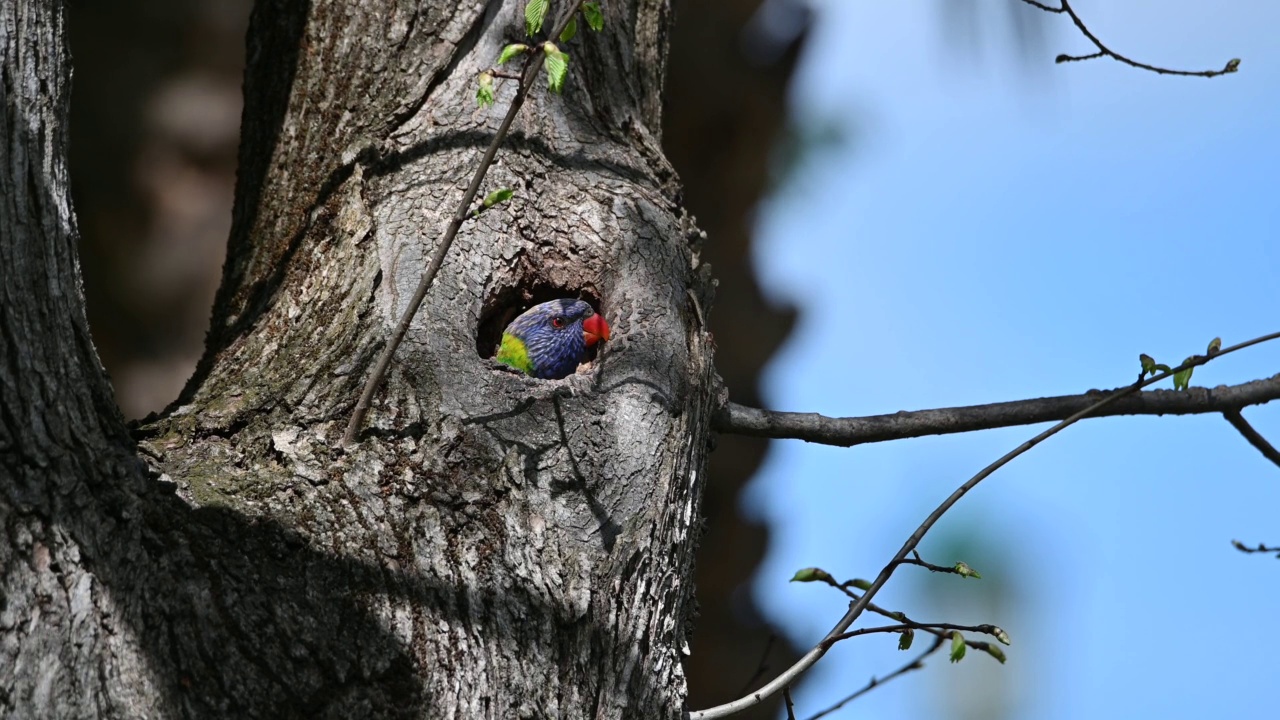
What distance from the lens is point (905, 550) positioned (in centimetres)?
201

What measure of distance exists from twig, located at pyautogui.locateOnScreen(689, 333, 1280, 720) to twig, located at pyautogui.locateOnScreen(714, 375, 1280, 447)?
11 centimetres

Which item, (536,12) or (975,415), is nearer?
(536,12)

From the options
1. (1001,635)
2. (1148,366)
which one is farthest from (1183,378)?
(1001,635)

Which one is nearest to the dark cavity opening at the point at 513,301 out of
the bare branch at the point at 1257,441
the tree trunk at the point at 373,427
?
the tree trunk at the point at 373,427

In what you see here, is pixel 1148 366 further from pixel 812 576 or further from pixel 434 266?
pixel 434 266

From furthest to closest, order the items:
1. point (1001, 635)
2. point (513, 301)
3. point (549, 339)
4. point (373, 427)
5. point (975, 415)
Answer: point (549, 339) < point (513, 301) < point (975, 415) < point (1001, 635) < point (373, 427)

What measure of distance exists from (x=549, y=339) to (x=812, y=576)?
1129 millimetres

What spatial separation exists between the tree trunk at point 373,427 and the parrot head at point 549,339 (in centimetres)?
16

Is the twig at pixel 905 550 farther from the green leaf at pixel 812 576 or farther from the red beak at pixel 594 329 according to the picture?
the red beak at pixel 594 329

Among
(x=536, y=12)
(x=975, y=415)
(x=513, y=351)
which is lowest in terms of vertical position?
(x=975, y=415)

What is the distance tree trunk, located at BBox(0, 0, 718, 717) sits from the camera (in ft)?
4.74

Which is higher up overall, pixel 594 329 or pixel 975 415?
pixel 594 329

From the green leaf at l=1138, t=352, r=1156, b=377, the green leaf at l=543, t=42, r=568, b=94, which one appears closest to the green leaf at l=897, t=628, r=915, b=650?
the green leaf at l=1138, t=352, r=1156, b=377

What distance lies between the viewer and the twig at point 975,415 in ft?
7.48
